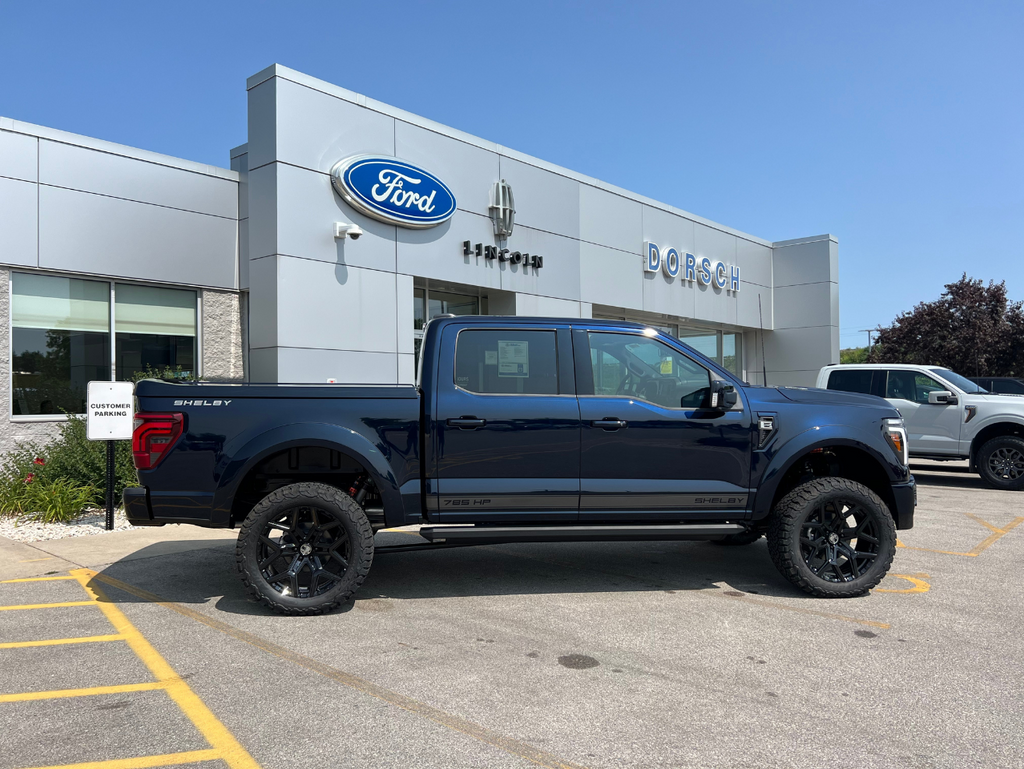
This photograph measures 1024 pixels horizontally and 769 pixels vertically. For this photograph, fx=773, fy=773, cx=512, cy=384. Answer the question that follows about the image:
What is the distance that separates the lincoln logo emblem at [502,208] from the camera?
14.6 meters

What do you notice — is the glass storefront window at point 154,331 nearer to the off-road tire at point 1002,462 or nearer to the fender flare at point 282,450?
the fender flare at point 282,450

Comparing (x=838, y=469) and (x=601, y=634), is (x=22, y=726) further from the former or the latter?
(x=838, y=469)

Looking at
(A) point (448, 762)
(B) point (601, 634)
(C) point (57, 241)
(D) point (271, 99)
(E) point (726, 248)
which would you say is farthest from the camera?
(E) point (726, 248)

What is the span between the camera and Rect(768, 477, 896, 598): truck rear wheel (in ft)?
18.2

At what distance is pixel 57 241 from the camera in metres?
10.6

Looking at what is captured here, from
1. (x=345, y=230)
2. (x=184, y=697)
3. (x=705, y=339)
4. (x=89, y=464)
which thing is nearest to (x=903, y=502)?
(x=184, y=697)

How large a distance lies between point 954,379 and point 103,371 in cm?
1292

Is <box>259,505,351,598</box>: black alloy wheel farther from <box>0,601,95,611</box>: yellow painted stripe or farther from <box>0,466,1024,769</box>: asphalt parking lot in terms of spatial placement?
<box>0,601,95,611</box>: yellow painted stripe

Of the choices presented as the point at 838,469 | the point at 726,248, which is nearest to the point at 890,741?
the point at 838,469

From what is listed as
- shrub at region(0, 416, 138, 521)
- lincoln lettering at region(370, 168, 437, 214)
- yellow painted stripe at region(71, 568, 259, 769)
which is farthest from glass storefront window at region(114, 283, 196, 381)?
yellow painted stripe at region(71, 568, 259, 769)

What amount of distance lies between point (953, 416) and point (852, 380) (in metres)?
1.59

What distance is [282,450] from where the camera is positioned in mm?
5258

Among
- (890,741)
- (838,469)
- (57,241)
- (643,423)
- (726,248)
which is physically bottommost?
(890,741)

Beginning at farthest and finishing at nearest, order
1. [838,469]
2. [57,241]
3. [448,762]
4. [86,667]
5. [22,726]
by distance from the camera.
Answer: [57,241] < [838,469] < [86,667] < [22,726] < [448,762]
